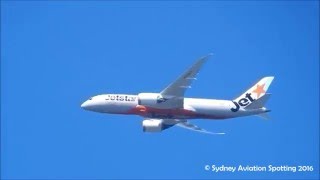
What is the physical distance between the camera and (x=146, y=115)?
228 ft

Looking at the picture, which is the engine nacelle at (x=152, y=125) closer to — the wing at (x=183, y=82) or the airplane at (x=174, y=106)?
the airplane at (x=174, y=106)

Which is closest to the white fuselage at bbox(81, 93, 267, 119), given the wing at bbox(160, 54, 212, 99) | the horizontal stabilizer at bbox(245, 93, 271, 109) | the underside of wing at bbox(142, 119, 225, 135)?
the horizontal stabilizer at bbox(245, 93, 271, 109)

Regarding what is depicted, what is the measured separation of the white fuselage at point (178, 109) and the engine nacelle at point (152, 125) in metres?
2.38

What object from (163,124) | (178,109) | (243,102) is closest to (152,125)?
(163,124)

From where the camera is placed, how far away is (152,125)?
236ft

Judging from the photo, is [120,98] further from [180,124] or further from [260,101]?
[260,101]

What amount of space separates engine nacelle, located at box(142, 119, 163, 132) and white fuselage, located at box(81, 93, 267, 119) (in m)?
2.38

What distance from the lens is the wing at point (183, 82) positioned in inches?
2517

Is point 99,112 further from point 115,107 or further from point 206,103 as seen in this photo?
point 206,103

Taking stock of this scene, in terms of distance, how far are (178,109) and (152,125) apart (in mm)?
4464

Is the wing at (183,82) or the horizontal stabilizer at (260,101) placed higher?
the wing at (183,82)

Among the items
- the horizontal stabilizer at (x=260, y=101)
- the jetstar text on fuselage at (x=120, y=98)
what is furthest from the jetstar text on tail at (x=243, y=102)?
the jetstar text on fuselage at (x=120, y=98)

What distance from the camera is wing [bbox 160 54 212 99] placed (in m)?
63.9

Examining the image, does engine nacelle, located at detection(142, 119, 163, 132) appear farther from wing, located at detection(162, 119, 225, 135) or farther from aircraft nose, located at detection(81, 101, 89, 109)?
aircraft nose, located at detection(81, 101, 89, 109)
